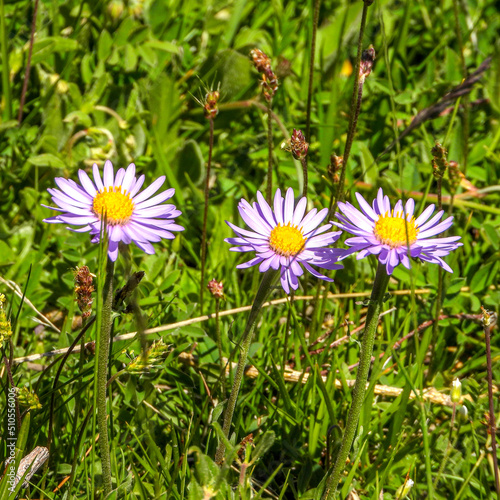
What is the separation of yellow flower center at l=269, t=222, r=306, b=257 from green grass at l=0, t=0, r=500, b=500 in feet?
0.95

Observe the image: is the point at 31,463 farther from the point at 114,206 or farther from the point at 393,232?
the point at 393,232

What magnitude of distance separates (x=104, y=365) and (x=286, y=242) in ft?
2.11

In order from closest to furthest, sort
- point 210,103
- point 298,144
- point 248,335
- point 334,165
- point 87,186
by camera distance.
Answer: point 248,335, point 87,186, point 298,144, point 210,103, point 334,165

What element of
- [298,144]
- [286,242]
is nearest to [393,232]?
[286,242]

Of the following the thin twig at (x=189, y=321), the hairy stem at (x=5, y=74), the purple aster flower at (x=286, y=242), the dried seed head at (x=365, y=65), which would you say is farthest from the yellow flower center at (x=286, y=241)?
the hairy stem at (x=5, y=74)

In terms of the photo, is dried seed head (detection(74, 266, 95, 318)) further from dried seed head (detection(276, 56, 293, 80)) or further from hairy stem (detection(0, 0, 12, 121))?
dried seed head (detection(276, 56, 293, 80))

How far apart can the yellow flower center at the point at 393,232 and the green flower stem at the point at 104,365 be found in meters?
0.77

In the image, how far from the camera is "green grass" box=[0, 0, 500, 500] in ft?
7.38

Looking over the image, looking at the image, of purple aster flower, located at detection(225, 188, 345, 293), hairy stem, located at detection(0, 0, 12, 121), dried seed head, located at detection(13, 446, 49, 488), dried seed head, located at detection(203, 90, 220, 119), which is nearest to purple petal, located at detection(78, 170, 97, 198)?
purple aster flower, located at detection(225, 188, 345, 293)

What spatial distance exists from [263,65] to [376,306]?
1052mm

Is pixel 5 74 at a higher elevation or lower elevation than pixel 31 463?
higher

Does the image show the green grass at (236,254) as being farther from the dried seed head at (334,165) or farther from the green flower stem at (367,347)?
the dried seed head at (334,165)

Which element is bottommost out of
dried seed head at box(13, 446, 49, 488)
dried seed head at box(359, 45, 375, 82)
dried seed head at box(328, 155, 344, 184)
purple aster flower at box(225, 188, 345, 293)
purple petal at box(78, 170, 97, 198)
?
dried seed head at box(13, 446, 49, 488)

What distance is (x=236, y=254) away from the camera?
3.25m
